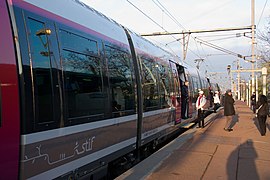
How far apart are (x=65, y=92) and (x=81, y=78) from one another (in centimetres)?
60

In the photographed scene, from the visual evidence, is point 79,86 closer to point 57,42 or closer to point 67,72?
point 67,72

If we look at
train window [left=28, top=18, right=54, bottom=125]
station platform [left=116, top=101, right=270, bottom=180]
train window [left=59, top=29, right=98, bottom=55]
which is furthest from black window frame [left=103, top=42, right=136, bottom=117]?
train window [left=28, top=18, right=54, bottom=125]

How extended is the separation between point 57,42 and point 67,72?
1.43 ft

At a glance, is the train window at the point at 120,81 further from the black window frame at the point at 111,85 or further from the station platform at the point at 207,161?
the station platform at the point at 207,161

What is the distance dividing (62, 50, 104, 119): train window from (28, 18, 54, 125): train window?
1.42 feet

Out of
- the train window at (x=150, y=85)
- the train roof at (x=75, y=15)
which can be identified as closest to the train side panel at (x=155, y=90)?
the train window at (x=150, y=85)

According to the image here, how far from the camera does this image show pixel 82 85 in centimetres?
530

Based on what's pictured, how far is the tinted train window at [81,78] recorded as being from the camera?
16.1 feet

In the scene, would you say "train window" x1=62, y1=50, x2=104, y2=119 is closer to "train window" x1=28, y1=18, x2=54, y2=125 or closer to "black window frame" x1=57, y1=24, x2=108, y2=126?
"black window frame" x1=57, y1=24, x2=108, y2=126

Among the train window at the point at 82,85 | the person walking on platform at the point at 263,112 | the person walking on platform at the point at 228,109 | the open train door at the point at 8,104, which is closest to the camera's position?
the open train door at the point at 8,104

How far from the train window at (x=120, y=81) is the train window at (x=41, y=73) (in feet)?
6.98

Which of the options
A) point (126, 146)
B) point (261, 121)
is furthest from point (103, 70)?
point (261, 121)

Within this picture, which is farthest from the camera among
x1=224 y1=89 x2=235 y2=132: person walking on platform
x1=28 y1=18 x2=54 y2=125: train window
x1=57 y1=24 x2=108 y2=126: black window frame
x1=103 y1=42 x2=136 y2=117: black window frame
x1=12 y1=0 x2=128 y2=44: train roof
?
x1=224 y1=89 x2=235 y2=132: person walking on platform

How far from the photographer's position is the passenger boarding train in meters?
3.70
